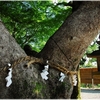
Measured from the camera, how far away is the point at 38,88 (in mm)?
1495

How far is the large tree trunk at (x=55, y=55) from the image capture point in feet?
4.77

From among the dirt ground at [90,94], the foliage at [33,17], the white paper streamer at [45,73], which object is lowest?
the dirt ground at [90,94]

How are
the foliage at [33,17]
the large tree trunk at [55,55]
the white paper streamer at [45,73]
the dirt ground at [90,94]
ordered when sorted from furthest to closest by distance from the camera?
the dirt ground at [90,94]
the foliage at [33,17]
the white paper streamer at [45,73]
the large tree trunk at [55,55]

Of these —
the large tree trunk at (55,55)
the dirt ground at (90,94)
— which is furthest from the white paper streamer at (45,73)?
the dirt ground at (90,94)

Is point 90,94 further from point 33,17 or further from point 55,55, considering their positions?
point 55,55

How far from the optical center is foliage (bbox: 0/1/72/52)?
173 inches

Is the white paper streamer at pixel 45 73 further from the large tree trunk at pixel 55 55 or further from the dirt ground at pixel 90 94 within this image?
the dirt ground at pixel 90 94

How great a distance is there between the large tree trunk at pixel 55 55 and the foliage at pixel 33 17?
7.92 ft

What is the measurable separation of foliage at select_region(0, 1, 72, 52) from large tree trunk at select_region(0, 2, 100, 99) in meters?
2.41

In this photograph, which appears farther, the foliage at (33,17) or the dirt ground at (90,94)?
the dirt ground at (90,94)

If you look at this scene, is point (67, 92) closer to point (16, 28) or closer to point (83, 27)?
A: point (83, 27)

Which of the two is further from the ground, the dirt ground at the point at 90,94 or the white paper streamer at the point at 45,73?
the white paper streamer at the point at 45,73

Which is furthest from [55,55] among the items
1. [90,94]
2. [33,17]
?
[90,94]

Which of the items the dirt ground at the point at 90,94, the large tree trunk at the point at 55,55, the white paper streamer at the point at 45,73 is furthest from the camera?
the dirt ground at the point at 90,94
